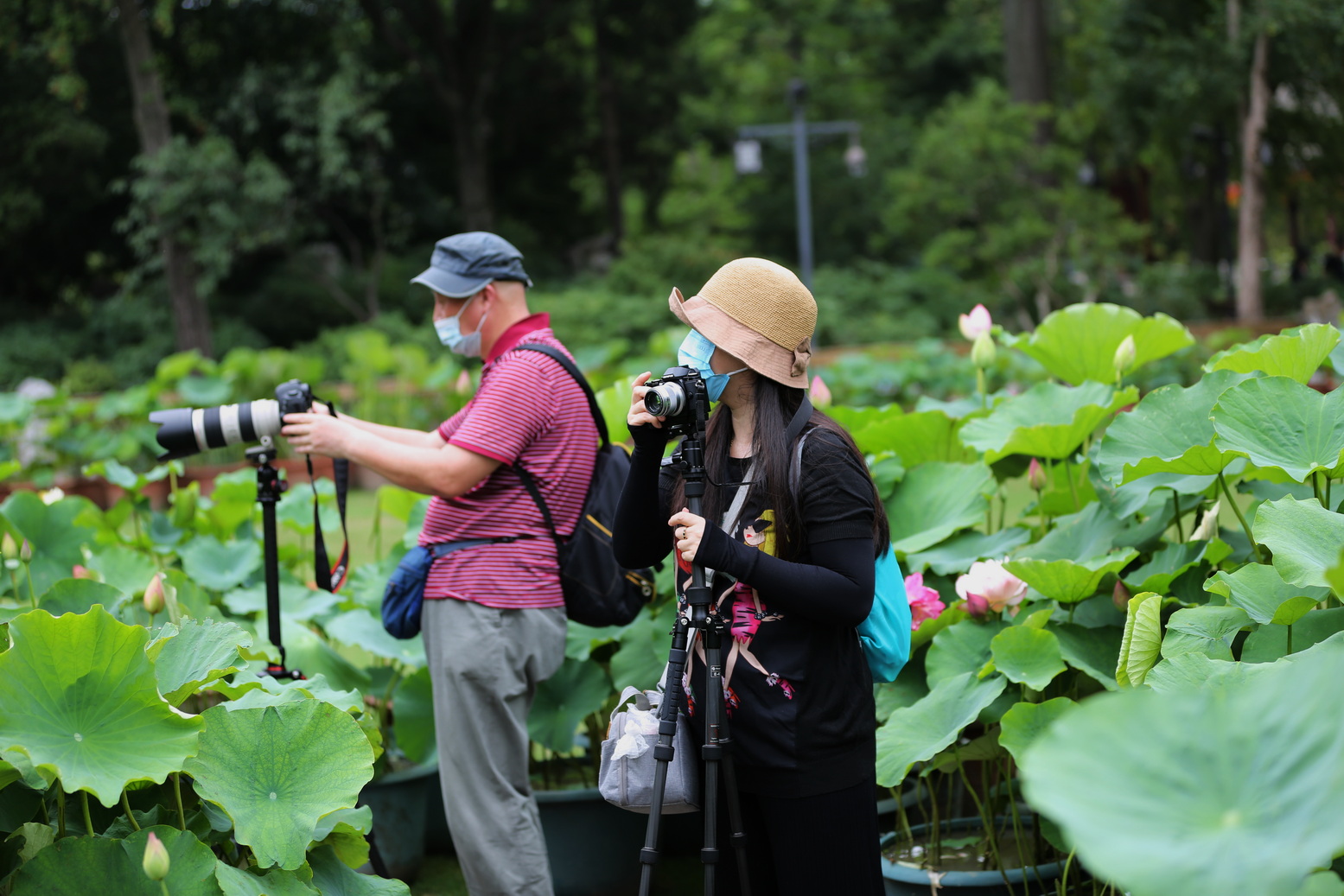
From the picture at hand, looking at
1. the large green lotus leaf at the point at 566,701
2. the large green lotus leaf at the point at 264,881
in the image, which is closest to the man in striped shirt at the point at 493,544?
the large green lotus leaf at the point at 566,701

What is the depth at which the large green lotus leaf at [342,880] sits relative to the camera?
6.30 ft

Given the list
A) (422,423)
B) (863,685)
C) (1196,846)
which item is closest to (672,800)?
(863,685)

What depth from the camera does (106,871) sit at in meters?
1.64

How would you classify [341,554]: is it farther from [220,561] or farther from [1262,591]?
[1262,591]

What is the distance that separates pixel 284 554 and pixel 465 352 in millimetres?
1321

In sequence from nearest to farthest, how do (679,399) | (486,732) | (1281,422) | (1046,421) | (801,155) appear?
1. (679,399)
2. (1281,422)
3. (486,732)
4. (1046,421)
5. (801,155)

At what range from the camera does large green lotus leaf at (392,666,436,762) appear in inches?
118

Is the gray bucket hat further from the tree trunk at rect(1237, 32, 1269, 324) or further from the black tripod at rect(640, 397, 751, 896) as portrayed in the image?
the tree trunk at rect(1237, 32, 1269, 324)

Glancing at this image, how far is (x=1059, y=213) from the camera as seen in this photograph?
14.5 metres

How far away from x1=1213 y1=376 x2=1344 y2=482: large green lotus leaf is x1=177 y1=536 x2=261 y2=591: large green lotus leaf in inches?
100

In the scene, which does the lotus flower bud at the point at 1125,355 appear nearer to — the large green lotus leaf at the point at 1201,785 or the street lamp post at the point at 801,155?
the large green lotus leaf at the point at 1201,785

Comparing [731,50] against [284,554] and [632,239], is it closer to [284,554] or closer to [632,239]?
[632,239]

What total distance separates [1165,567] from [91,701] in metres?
1.94

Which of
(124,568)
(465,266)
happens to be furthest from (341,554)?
(124,568)
